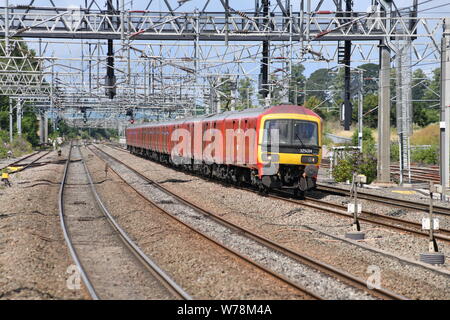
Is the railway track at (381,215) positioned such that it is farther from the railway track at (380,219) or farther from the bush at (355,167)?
the bush at (355,167)

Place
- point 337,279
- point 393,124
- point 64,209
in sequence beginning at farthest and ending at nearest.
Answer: point 393,124, point 64,209, point 337,279

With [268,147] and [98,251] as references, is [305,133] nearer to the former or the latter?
[268,147]

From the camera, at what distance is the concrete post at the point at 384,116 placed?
924 inches

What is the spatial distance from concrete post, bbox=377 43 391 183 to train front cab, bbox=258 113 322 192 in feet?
20.7

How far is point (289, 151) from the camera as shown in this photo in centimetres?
1778

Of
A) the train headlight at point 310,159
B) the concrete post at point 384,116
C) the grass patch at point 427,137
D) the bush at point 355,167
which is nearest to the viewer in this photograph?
the train headlight at point 310,159

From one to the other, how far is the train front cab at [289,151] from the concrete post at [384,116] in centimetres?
630

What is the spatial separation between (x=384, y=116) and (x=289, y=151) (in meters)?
7.56

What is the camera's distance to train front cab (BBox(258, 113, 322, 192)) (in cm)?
1777

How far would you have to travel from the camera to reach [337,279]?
28.2ft

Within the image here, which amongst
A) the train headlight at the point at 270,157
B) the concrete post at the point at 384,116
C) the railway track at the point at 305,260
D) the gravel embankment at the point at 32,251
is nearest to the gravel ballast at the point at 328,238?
the railway track at the point at 305,260
